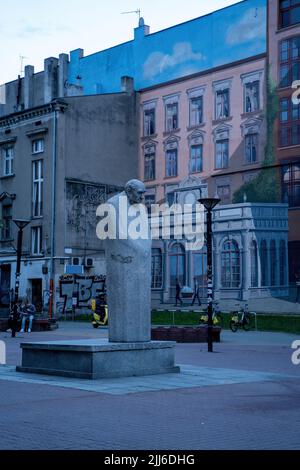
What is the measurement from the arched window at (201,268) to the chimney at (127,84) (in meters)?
12.6

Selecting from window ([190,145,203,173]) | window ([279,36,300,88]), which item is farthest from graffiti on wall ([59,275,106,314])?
window ([279,36,300,88])

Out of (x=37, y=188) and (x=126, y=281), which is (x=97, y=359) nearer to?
(x=126, y=281)

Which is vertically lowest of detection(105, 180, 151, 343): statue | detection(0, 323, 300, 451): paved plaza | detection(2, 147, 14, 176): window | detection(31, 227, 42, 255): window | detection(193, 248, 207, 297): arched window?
detection(0, 323, 300, 451): paved plaza

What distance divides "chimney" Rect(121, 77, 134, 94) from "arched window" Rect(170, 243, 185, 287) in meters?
11.4

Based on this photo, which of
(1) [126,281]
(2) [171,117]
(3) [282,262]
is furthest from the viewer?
(2) [171,117]

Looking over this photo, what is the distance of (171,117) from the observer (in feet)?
143

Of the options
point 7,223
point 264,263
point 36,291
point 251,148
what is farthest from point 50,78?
point 264,263

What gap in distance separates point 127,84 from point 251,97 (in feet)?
35.1

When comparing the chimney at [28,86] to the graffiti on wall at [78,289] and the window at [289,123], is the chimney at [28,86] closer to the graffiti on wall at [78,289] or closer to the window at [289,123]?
the graffiti on wall at [78,289]

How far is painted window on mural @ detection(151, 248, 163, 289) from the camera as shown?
137 feet

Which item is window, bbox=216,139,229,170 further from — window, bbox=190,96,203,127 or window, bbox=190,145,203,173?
window, bbox=190,96,203,127

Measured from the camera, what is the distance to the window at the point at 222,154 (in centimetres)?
3956

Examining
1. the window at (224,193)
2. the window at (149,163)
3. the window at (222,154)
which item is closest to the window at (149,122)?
the window at (149,163)

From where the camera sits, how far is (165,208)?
141ft
